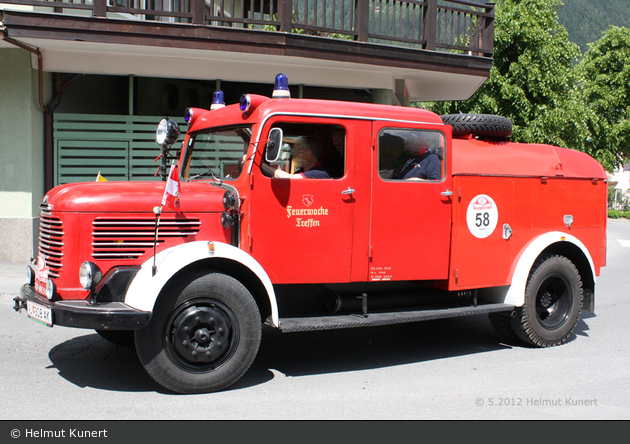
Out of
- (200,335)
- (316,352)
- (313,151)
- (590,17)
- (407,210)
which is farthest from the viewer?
(590,17)

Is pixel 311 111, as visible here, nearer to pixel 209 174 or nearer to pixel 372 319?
pixel 209 174

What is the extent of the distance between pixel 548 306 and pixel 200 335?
3.85 meters

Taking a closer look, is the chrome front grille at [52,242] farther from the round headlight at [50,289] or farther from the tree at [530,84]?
the tree at [530,84]

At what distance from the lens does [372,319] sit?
4.86 m

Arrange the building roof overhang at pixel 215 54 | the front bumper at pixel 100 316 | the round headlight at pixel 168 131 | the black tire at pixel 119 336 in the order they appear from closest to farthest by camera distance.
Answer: the front bumper at pixel 100 316 → the round headlight at pixel 168 131 → the black tire at pixel 119 336 → the building roof overhang at pixel 215 54

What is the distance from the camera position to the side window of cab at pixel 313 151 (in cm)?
486

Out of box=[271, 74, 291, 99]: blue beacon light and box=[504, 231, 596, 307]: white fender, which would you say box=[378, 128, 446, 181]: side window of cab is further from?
box=[504, 231, 596, 307]: white fender

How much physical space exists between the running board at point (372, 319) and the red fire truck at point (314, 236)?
19mm

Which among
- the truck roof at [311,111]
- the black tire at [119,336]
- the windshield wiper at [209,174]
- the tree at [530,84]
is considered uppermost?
the tree at [530,84]

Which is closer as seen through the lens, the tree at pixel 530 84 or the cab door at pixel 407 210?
the cab door at pixel 407 210

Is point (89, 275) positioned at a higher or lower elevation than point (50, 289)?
higher

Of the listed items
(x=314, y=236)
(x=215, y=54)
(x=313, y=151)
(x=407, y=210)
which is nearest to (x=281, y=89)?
(x=313, y=151)

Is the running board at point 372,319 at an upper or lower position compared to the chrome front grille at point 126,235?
lower

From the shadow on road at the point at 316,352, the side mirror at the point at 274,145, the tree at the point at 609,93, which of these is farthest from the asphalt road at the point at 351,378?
the tree at the point at 609,93
